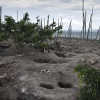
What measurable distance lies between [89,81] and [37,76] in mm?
6067

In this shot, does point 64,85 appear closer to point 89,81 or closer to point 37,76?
point 37,76

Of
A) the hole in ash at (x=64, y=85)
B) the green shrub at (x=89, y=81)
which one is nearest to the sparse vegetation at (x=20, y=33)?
the hole in ash at (x=64, y=85)

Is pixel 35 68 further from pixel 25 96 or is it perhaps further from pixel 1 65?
pixel 25 96

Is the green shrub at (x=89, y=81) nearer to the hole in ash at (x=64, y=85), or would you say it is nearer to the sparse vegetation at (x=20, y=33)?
the hole in ash at (x=64, y=85)

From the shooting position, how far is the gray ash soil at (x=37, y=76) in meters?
17.3

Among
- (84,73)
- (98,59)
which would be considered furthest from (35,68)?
(84,73)

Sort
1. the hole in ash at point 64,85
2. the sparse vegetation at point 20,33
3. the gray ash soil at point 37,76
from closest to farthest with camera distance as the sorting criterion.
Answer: the gray ash soil at point 37,76
the hole in ash at point 64,85
the sparse vegetation at point 20,33

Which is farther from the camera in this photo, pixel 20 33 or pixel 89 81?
pixel 20 33

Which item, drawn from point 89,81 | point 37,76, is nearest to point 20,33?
point 37,76

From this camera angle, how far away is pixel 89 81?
14.5 meters

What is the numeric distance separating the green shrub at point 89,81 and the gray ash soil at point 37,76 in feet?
5.85

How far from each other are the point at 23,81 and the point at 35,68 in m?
2.78

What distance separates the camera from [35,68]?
2148cm

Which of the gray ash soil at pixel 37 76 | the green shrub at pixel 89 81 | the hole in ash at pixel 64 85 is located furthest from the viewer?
the hole in ash at pixel 64 85
